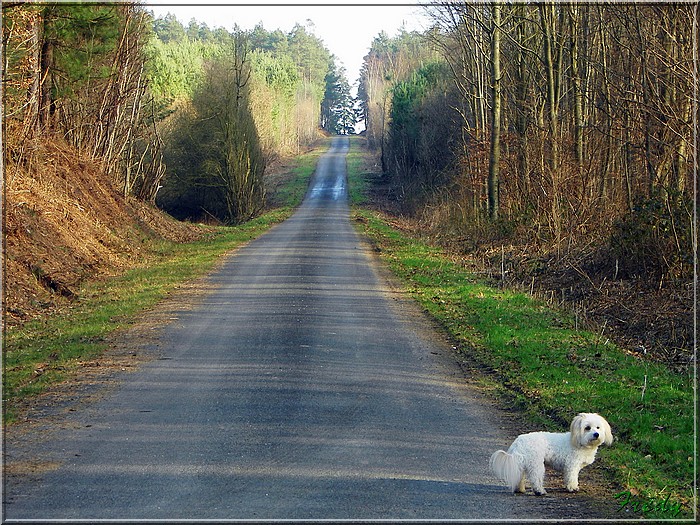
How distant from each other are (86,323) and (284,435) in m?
6.51

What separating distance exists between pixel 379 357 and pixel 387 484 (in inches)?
176

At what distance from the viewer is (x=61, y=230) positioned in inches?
765

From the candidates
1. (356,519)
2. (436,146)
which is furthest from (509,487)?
(436,146)

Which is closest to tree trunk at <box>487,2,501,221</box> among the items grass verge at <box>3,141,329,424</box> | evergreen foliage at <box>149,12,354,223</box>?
grass verge at <box>3,141,329,424</box>

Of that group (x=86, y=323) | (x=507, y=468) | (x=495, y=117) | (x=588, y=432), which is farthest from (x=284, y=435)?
(x=495, y=117)

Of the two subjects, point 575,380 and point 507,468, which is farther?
point 575,380

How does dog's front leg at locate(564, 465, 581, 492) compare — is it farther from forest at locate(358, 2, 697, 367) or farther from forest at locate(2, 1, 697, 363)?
forest at locate(2, 1, 697, 363)

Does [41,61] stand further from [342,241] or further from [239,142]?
[239,142]

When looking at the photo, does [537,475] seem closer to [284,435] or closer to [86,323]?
[284,435]

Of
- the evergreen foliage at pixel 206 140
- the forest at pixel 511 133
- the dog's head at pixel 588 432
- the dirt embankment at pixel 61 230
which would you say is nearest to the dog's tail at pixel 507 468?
the dog's head at pixel 588 432

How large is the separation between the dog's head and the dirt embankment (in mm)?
9727

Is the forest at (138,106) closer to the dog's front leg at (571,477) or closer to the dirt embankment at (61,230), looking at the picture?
the dirt embankment at (61,230)

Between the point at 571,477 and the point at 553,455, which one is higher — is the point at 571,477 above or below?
below

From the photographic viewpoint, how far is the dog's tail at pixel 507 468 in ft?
19.4
